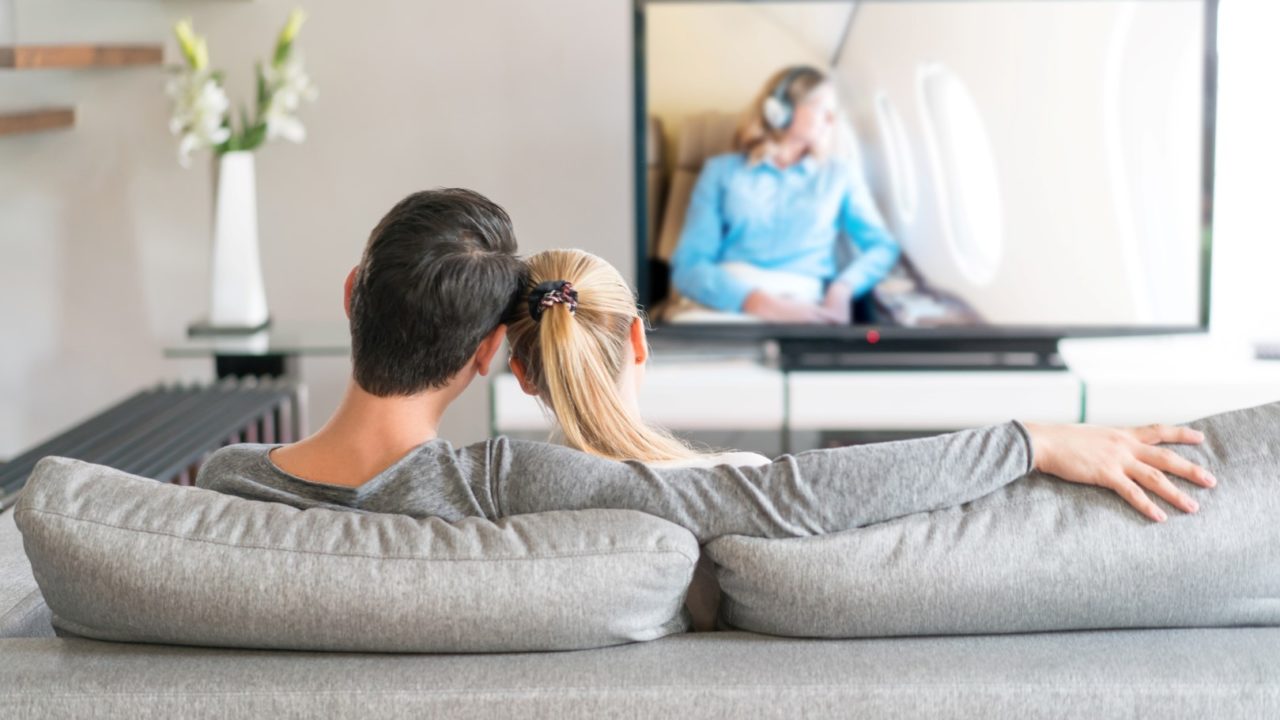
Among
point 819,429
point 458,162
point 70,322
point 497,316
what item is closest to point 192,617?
point 497,316

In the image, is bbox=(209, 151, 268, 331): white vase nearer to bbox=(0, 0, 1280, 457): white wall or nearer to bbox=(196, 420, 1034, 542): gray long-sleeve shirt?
bbox=(0, 0, 1280, 457): white wall

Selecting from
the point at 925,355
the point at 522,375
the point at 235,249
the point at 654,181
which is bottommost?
the point at 925,355

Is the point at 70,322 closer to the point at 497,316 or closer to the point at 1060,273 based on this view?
the point at 1060,273

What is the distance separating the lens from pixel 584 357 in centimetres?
154

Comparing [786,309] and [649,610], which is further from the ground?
[786,309]

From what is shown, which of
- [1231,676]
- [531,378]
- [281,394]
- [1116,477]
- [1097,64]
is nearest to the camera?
[1231,676]

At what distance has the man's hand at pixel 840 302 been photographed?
12.5ft

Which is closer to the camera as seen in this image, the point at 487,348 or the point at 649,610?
the point at 649,610

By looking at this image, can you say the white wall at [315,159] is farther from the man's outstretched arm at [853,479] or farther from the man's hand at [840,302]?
the man's outstretched arm at [853,479]

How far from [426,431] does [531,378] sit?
0.16 metres

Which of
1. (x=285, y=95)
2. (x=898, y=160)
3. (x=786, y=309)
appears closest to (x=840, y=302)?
(x=786, y=309)

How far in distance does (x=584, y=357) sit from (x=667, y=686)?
18.1 inches

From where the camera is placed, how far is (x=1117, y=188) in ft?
12.2

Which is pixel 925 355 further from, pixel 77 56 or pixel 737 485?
pixel 737 485
